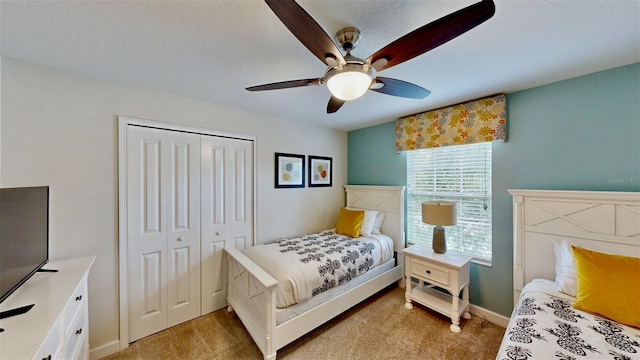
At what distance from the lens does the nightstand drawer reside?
7.51 feet

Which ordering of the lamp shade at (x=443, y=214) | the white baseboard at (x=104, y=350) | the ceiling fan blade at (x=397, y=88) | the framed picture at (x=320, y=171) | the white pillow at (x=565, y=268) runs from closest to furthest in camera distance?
the ceiling fan blade at (x=397, y=88), the white pillow at (x=565, y=268), the white baseboard at (x=104, y=350), the lamp shade at (x=443, y=214), the framed picture at (x=320, y=171)

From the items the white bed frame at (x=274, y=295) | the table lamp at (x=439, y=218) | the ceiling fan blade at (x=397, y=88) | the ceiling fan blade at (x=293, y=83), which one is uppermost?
the ceiling fan blade at (x=293, y=83)

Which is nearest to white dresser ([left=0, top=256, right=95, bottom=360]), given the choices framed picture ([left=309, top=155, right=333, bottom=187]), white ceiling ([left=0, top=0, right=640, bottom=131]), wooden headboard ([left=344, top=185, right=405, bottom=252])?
white ceiling ([left=0, top=0, right=640, bottom=131])

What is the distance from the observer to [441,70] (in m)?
1.73

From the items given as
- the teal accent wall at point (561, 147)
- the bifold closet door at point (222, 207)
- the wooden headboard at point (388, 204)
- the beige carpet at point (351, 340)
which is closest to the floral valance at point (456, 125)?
the teal accent wall at point (561, 147)

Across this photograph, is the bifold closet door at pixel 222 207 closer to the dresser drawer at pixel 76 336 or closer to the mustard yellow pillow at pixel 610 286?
the dresser drawer at pixel 76 336

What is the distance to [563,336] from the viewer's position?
1.23 meters

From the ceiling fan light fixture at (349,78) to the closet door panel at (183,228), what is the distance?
179 cm

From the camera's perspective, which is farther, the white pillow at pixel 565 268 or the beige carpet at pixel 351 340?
the beige carpet at pixel 351 340

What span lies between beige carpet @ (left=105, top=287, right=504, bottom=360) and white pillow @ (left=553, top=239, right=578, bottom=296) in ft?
2.58

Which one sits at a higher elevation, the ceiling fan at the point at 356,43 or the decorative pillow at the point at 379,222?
the ceiling fan at the point at 356,43

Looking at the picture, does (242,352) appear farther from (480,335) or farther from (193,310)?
(480,335)

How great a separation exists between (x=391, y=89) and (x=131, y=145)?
7.36ft

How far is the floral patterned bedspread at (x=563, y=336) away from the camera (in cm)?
111
